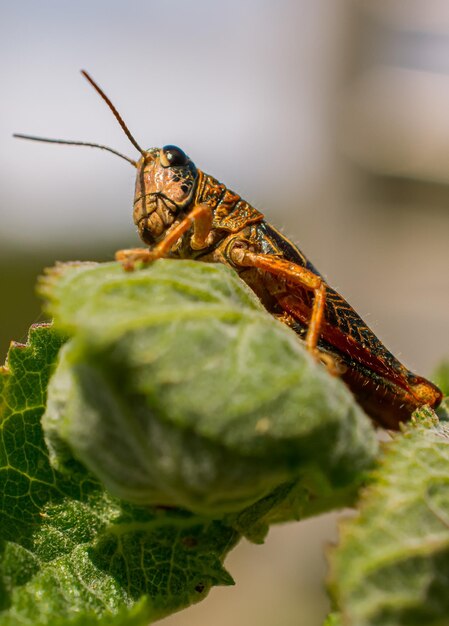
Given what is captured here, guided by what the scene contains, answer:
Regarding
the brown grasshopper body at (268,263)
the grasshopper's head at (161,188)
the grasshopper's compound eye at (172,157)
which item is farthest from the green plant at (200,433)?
the grasshopper's compound eye at (172,157)

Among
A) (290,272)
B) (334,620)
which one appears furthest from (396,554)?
(290,272)

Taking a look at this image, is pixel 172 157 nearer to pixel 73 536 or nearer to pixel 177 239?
pixel 177 239

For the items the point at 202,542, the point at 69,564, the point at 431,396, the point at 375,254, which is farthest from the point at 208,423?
the point at 375,254

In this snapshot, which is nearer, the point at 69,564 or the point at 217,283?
the point at 217,283

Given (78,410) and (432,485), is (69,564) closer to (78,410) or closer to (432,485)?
(78,410)

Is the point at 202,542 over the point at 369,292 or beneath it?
over

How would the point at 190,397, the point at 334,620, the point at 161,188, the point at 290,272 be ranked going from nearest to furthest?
the point at 190,397
the point at 334,620
the point at 290,272
the point at 161,188
